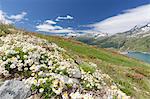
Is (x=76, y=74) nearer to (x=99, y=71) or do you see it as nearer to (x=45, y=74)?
(x=45, y=74)

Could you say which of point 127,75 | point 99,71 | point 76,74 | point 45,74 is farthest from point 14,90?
point 127,75

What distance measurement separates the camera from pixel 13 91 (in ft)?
33.0

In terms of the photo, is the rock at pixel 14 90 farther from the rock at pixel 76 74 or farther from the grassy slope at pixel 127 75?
the grassy slope at pixel 127 75

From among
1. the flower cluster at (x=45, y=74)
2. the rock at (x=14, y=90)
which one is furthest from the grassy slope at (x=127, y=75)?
the rock at (x=14, y=90)

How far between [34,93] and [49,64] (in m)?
2.42

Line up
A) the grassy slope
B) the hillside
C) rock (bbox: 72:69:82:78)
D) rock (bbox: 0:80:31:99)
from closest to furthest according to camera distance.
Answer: rock (bbox: 0:80:31:99) → rock (bbox: 72:69:82:78) → the hillside → the grassy slope

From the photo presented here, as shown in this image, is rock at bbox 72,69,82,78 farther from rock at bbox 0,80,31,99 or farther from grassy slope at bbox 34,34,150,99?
grassy slope at bbox 34,34,150,99

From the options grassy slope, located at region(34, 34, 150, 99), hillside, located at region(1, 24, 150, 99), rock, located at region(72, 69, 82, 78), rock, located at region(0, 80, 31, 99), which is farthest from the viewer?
grassy slope, located at region(34, 34, 150, 99)

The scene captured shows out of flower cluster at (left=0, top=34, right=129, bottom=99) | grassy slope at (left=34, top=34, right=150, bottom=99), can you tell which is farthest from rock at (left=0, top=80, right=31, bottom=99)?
grassy slope at (left=34, top=34, right=150, bottom=99)

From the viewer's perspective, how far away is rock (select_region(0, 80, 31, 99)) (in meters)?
9.97

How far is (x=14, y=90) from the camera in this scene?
10.1 metres

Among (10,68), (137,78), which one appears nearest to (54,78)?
(10,68)

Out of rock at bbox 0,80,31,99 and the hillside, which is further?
the hillside

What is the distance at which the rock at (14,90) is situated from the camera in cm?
997
